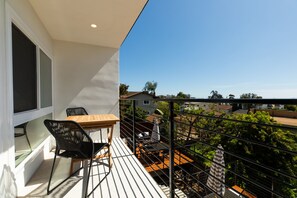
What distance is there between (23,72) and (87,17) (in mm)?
1272

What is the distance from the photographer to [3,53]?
1328mm

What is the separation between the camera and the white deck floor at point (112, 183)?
1574 millimetres

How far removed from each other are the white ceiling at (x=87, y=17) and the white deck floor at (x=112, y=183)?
90.3 inches

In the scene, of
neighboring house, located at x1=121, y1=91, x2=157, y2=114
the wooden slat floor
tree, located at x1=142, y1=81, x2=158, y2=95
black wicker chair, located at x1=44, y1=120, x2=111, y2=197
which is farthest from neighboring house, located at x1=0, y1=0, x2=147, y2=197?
tree, located at x1=142, y1=81, x2=158, y2=95

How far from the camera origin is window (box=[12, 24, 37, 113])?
1625mm

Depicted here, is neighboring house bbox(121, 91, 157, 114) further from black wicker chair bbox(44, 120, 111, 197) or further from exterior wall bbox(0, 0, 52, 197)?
exterior wall bbox(0, 0, 52, 197)

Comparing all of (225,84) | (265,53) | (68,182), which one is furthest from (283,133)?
(225,84)

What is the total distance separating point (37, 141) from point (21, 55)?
49.3 inches

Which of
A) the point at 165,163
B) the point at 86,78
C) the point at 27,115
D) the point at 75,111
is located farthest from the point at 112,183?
the point at 86,78

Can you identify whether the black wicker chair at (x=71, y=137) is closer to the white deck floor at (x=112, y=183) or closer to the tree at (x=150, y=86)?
the white deck floor at (x=112, y=183)

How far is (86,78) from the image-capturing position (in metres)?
3.44

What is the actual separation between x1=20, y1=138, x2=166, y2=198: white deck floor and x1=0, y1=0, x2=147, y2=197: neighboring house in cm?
15

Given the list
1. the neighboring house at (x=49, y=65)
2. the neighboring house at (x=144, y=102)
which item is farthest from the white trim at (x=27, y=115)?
the neighboring house at (x=144, y=102)

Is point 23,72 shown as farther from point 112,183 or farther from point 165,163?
point 165,163
